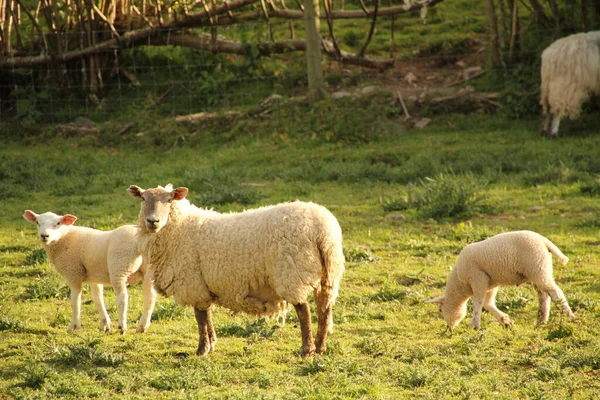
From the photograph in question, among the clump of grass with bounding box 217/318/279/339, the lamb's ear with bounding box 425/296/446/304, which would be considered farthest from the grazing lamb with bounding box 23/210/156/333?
the lamb's ear with bounding box 425/296/446/304

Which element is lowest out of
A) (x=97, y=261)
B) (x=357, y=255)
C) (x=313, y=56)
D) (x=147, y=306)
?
(x=357, y=255)

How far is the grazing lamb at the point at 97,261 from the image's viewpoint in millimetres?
8023

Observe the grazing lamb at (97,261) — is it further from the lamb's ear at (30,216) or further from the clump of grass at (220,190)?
the clump of grass at (220,190)

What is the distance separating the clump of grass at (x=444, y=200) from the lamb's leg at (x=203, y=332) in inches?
195

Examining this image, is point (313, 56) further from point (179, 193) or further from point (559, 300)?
point (559, 300)

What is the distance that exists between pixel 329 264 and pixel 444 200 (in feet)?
16.4

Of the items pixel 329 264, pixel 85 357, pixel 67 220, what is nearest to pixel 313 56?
pixel 67 220

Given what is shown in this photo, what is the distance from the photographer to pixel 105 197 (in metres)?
13.2

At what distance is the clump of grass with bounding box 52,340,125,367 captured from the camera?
23.0 feet

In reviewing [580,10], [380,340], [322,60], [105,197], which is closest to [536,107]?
[580,10]

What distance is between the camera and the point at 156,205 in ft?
24.3

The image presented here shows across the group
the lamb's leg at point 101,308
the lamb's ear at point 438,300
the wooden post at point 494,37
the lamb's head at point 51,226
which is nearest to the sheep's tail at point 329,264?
the lamb's ear at point 438,300

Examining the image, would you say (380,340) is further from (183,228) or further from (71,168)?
(71,168)

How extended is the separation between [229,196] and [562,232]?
4630 millimetres
